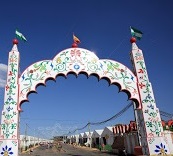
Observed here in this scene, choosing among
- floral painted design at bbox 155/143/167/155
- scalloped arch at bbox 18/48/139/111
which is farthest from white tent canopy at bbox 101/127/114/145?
scalloped arch at bbox 18/48/139/111

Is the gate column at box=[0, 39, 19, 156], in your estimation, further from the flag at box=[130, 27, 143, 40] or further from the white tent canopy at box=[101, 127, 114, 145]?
the white tent canopy at box=[101, 127, 114, 145]

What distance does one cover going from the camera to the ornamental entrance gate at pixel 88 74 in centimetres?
1037

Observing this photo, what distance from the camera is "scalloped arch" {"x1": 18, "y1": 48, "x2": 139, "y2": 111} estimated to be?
11062mm

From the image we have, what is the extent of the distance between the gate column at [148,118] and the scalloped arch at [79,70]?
0.33m

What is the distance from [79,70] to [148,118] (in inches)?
150

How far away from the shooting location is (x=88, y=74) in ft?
37.1

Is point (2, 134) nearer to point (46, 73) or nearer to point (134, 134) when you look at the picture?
point (46, 73)

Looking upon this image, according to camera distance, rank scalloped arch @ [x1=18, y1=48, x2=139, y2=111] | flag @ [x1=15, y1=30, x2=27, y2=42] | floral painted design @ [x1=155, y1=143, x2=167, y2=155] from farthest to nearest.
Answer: flag @ [x1=15, y1=30, x2=27, y2=42]
scalloped arch @ [x1=18, y1=48, x2=139, y2=111]
floral painted design @ [x1=155, y1=143, x2=167, y2=155]

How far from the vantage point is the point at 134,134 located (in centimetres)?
2562

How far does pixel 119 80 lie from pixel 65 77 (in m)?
2.54

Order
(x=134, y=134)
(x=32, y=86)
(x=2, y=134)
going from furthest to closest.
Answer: (x=134, y=134) < (x=32, y=86) < (x=2, y=134)

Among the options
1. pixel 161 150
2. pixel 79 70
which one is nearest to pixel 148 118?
pixel 161 150

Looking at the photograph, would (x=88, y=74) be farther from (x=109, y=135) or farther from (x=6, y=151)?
(x=109, y=135)

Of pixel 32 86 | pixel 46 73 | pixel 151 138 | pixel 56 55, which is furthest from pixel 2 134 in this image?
pixel 151 138
